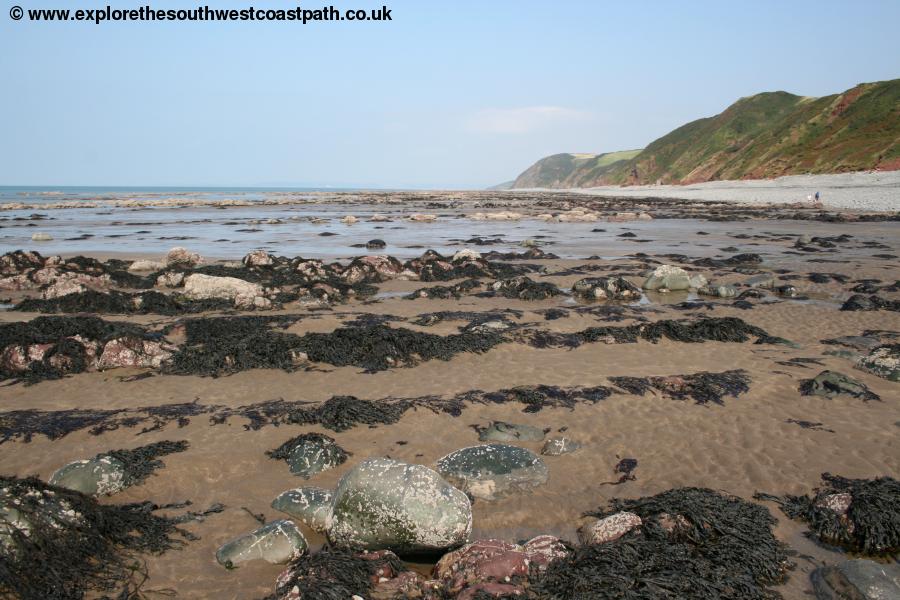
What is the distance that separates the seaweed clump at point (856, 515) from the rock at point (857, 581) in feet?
1.21

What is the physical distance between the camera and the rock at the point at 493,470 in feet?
15.3

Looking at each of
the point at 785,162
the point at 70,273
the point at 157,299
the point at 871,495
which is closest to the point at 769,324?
the point at 871,495

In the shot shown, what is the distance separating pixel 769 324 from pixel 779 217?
86.5 feet

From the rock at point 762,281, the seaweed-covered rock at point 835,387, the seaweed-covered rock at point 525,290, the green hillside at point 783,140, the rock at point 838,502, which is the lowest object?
the rock at point 838,502

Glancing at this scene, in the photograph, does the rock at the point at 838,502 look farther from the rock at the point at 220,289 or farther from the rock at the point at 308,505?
the rock at the point at 220,289

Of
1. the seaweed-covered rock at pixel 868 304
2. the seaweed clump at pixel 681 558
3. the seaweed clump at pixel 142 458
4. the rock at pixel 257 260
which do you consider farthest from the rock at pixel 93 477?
the seaweed-covered rock at pixel 868 304

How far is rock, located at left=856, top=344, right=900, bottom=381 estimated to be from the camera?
7031 mm

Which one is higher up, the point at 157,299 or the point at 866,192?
the point at 866,192

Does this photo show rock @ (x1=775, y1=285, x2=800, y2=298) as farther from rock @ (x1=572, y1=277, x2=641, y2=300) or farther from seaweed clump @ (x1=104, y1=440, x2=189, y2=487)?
seaweed clump @ (x1=104, y1=440, x2=189, y2=487)

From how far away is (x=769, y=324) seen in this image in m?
9.95

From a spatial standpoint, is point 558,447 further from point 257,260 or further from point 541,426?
point 257,260

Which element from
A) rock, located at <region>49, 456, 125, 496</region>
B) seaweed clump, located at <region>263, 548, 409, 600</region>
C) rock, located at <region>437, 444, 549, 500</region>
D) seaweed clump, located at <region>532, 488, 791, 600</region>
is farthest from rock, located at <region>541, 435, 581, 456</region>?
rock, located at <region>49, 456, 125, 496</region>

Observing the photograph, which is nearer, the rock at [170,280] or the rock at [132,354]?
the rock at [132,354]

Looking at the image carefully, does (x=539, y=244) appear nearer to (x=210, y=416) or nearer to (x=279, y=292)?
(x=279, y=292)
